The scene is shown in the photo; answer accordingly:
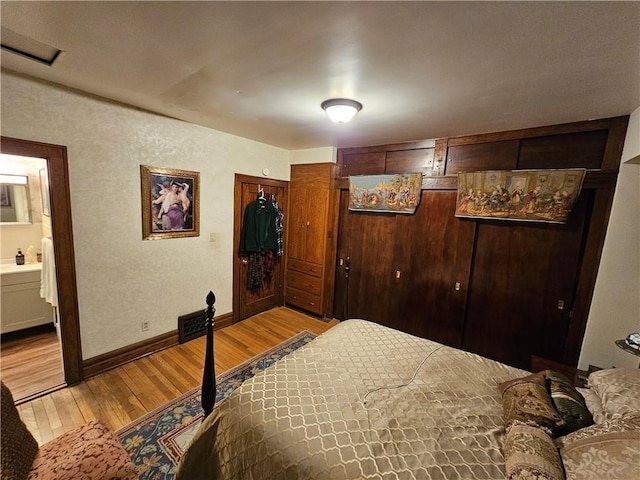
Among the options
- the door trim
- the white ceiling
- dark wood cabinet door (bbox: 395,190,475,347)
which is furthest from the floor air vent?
dark wood cabinet door (bbox: 395,190,475,347)

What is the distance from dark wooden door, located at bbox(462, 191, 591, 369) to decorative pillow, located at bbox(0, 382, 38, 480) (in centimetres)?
320

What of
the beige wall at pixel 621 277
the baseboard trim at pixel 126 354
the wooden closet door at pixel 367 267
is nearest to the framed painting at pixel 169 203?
the baseboard trim at pixel 126 354

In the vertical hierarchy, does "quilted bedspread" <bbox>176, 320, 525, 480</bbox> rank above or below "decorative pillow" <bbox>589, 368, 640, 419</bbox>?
below

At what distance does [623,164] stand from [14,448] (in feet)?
12.6

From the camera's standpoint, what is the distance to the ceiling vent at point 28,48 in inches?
53.4

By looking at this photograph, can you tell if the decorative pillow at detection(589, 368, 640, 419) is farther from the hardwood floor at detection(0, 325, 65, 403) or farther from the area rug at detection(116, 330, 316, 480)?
the hardwood floor at detection(0, 325, 65, 403)

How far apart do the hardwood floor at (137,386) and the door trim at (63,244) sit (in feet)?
0.76

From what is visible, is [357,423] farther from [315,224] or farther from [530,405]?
[315,224]

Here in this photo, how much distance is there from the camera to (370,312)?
11.2 ft

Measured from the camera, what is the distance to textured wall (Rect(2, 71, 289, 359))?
6.33 feet

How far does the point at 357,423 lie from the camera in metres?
1.20

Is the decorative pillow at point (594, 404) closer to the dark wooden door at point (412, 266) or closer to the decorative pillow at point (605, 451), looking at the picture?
the decorative pillow at point (605, 451)

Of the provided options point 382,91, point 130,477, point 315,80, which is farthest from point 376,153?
point 130,477

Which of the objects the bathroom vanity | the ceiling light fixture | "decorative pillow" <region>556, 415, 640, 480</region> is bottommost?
the bathroom vanity
